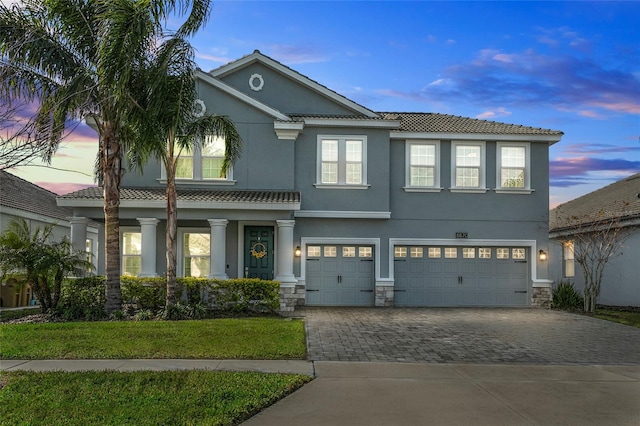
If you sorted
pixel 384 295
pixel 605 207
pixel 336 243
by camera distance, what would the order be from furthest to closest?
1. pixel 605 207
2. pixel 336 243
3. pixel 384 295

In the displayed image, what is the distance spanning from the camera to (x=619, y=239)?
805 inches

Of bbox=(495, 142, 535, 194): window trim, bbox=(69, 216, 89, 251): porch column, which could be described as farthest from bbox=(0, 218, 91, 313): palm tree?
bbox=(495, 142, 535, 194): window trim

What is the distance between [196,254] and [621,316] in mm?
14225

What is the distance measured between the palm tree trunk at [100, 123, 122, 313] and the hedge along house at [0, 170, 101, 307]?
307 centimetres

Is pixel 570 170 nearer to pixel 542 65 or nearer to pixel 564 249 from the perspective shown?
pixel 564 249

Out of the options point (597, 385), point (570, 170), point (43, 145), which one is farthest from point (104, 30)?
point (570, 170)

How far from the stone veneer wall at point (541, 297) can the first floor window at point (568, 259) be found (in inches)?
173

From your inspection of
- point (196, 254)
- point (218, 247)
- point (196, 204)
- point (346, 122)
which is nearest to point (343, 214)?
point (346, 122)

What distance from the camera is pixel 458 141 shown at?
1962 cm

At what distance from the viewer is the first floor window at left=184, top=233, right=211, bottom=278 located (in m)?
18.7

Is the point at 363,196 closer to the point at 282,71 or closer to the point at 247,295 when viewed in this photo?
the point at 282,71

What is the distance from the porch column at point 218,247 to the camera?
1691cm

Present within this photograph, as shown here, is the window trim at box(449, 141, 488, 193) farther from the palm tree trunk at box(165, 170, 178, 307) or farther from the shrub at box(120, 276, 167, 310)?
the shrub at box(120, 276, 167, 310)

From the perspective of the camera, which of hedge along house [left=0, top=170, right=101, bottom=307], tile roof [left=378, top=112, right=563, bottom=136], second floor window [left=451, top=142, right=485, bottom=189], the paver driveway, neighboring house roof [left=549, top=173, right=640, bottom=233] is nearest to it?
the paver driveway
